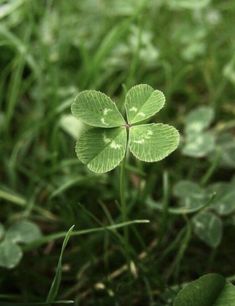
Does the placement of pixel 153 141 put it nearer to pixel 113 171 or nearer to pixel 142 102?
pixel 142 102

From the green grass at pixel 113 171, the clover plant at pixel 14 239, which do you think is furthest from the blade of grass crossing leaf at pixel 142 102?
the clover plant at pixel 14 239

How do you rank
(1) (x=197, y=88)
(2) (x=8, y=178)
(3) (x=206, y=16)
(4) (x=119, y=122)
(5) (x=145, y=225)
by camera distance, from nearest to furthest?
(4) (x=119, y=122) → (5) (x=145, y=225) → (2) (x=8, y=178) → (1) (x=197, y=88) → (3) (x=206, y=16)

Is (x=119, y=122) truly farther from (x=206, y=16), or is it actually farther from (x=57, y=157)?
(x=206, y=16)

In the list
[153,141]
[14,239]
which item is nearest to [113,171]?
[14,239]

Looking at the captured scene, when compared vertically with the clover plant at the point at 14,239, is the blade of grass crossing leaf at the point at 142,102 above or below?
above

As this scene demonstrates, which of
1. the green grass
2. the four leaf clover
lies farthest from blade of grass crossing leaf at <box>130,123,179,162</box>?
the green grass

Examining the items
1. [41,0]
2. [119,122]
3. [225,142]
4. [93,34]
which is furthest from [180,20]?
[119,122]

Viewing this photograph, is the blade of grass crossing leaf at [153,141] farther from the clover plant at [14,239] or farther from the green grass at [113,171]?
the clover plant at [14,239]
